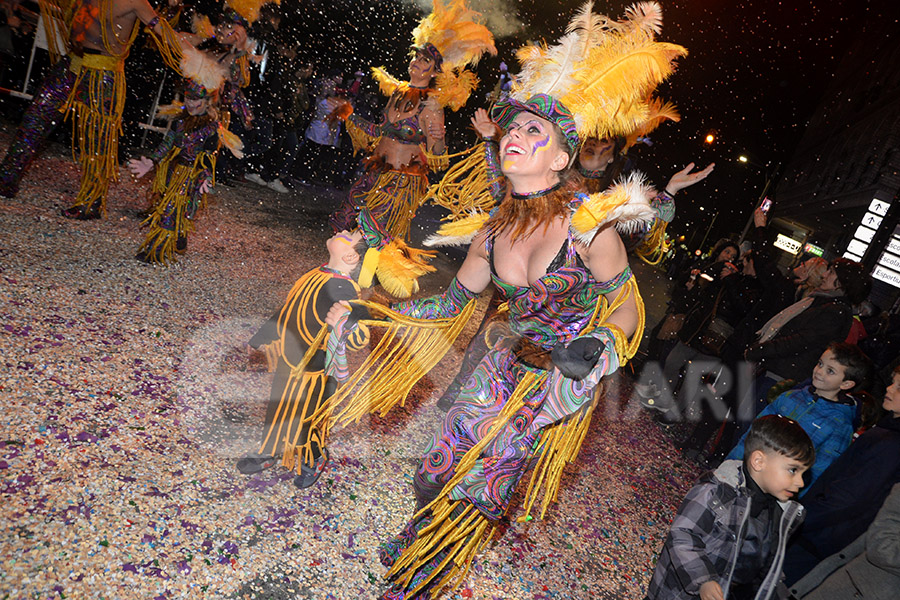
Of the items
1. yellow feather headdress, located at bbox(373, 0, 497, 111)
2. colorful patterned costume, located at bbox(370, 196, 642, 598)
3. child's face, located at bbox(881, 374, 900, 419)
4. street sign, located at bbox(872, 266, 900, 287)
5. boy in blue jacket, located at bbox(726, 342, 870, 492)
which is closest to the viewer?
colorful patterned costume, located at bbox(370, 196, 642, 598)

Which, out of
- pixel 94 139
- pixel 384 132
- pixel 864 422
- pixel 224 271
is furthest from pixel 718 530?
pixel 94 139

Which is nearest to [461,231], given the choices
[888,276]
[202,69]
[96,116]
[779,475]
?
[779,475]

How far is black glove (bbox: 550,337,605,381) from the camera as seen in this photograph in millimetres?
1798

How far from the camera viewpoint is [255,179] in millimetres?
8969

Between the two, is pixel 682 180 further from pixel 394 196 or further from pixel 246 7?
pixel 246 7

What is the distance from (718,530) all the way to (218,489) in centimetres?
224

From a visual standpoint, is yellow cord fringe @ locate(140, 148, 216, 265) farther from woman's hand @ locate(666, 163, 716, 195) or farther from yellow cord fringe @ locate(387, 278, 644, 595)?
woman's hand @ locate(666, 163, 716, 195)

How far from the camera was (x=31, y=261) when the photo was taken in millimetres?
3730

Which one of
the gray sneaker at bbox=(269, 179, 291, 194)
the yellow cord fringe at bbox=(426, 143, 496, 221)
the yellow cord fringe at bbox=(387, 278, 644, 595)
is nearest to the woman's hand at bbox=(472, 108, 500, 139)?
the yellow cord fringe at bbox=(426, 143, 496, 221)

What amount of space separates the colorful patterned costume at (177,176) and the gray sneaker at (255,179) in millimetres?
4453

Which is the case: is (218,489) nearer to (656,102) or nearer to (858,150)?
(656,102)

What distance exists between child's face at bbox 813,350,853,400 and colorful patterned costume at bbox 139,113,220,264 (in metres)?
4.92

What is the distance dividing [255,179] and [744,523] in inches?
346

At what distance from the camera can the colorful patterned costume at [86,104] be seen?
14.4 feet
